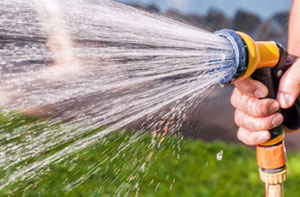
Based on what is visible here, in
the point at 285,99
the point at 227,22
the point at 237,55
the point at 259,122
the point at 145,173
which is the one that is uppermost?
the point at 237,55

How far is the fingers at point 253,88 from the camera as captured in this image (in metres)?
1.36

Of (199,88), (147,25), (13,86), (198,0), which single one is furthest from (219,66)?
(198,0)

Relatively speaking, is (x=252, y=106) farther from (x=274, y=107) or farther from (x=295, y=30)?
(x=295, y=30)

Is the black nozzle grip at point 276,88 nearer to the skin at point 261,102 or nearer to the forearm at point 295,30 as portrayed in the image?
the skin at point 261,102

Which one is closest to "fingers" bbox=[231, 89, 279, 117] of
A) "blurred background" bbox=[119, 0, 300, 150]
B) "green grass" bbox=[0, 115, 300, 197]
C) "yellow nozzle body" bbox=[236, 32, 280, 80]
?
"yellow nozzle body" bbox=[236, 32, 280, 80]

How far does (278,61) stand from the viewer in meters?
1.37

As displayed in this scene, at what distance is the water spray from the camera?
46.9 inches

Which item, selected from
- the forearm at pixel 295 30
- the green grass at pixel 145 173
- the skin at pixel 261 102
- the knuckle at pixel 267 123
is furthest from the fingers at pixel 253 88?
the green grass at pixel 145 173

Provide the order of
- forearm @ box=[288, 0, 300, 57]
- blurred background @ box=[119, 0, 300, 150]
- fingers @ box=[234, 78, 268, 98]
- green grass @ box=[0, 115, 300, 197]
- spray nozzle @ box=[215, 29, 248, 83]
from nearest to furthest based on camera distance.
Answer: spray nozzle @ box=[215, 29, 248, 83] → fingers @ box=[234, 78, 268, 98] → forearm @ box=[288, 0, 300, 57] → green grass @ box=[0, 115, 300, 197] → blurred background @ box=[119, 0, 300, 150]

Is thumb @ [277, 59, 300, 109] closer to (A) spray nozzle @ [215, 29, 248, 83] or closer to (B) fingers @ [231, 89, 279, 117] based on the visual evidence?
(B) fingers @ [231, 89, 279, 117]

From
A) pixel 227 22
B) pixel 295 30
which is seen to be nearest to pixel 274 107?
pixel 295 30

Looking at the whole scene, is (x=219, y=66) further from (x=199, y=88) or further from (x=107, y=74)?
(x=107, y=74)

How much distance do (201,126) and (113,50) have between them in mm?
1969

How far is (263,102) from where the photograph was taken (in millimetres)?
1396
